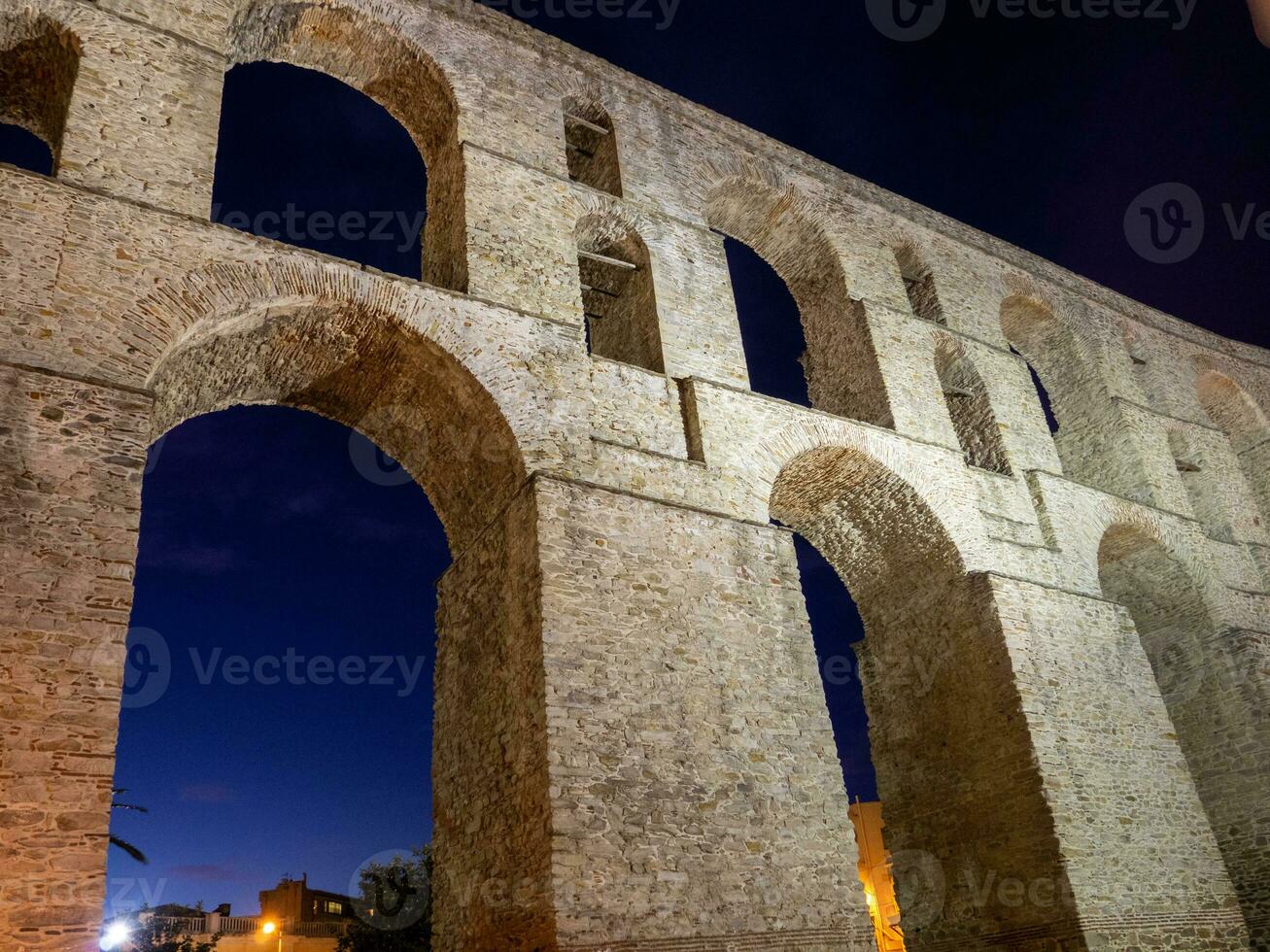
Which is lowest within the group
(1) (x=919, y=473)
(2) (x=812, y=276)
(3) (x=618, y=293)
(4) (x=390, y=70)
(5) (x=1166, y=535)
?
(5) (x=1166, y=535)

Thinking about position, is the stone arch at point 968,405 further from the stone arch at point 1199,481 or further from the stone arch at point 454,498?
the stone arch at point 454,498

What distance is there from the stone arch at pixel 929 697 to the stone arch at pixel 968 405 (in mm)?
2069

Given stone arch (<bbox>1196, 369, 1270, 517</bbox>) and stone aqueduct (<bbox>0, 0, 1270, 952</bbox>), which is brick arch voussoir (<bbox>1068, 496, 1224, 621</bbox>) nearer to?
stone aqueduct (<bbox>0, 0, 1270, 952</bbox>)

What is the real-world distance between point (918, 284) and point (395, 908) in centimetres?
1802

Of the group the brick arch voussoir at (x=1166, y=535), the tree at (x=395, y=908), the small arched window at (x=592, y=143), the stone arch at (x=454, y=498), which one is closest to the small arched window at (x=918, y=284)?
the brick arch voussoir at (x=1166, y=535)

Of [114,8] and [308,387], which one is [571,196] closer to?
[308,387]

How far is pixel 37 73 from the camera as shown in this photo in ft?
30.5

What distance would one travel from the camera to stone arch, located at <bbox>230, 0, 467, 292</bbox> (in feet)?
34.3

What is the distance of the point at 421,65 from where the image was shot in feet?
36.5

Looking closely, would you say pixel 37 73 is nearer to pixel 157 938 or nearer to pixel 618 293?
pixel 618 293

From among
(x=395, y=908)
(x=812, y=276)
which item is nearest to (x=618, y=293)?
(x=812, y=276)

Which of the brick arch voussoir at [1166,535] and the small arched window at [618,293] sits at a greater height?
the small arched window at [618,293]

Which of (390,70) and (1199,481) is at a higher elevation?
(390,70)

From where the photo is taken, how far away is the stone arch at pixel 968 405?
521 inches
